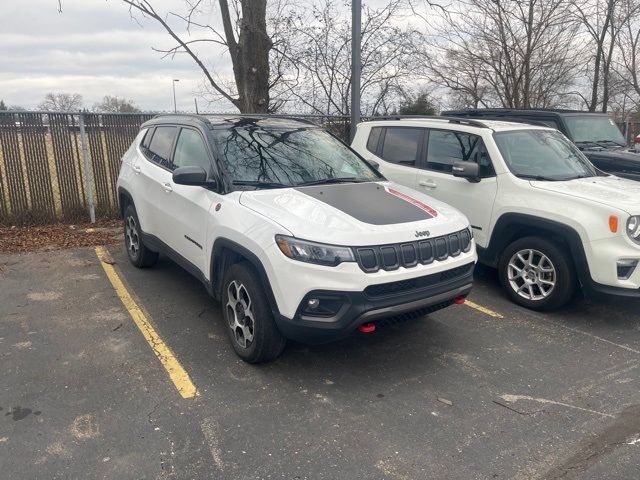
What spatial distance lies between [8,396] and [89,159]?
5.97 meters

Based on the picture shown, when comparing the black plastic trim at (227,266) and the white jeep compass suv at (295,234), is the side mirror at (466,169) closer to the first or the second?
the white jeep compass suv at (295,234)

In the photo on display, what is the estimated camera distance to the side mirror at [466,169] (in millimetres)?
5410

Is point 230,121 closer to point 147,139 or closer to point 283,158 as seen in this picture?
point 283,158

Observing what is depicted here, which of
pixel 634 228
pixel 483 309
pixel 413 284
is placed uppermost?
pixel 634 228

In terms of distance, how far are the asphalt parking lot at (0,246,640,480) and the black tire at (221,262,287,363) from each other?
152 mm

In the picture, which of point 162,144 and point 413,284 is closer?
point 413,284

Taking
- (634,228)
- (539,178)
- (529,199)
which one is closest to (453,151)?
(539,178)

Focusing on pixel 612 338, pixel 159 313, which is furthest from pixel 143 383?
pixel 612 338

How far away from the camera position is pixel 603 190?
4.99m

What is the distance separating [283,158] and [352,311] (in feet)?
5.74

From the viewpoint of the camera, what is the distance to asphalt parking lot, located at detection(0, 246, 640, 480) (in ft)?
9.43

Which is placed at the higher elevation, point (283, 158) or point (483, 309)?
point (283, 158)

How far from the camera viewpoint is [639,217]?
4.49m

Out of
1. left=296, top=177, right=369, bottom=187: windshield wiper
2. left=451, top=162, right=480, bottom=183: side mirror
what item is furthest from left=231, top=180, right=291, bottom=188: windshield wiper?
left=451, top=162, right=480, bottom=183: side mirror
